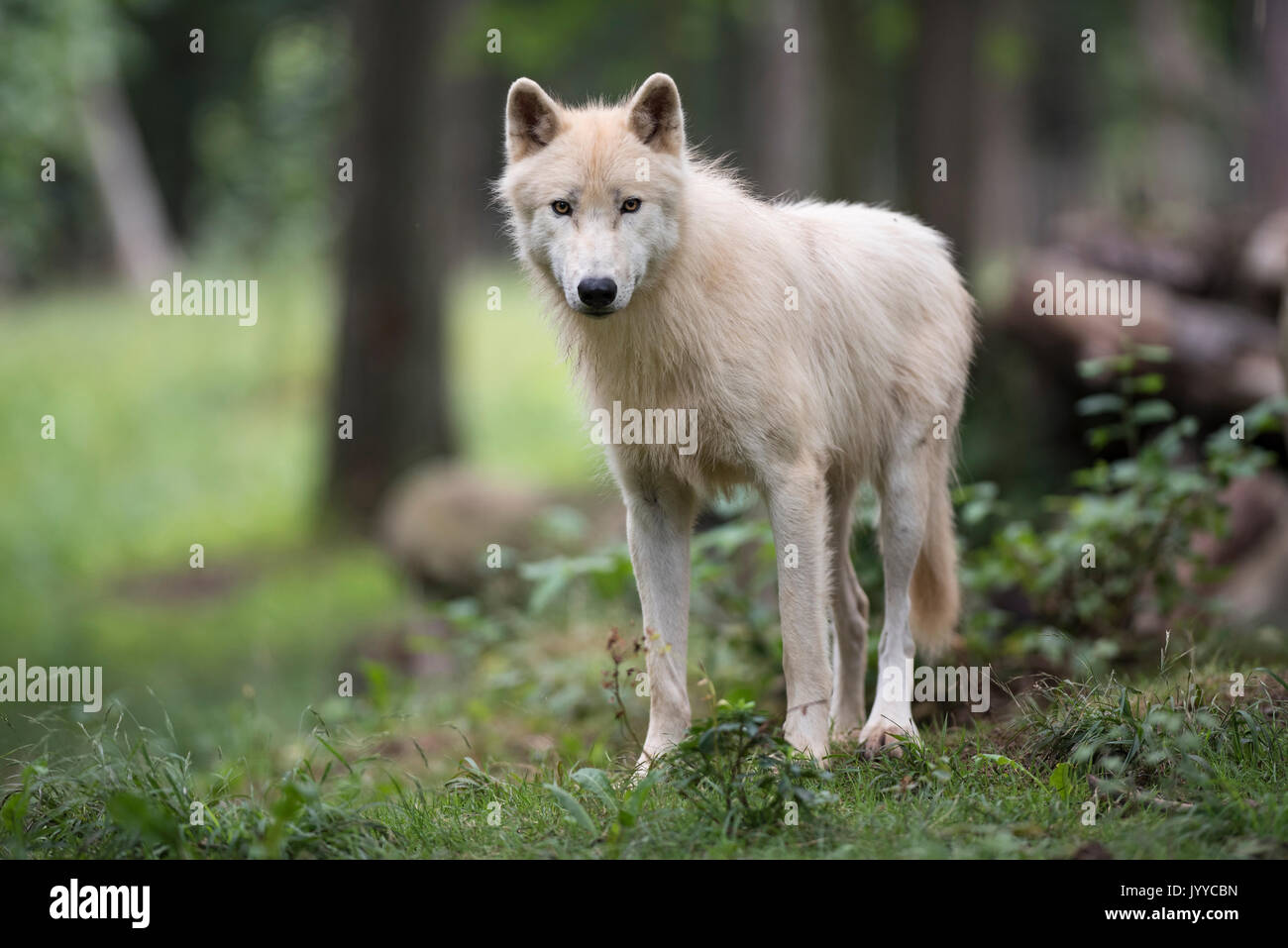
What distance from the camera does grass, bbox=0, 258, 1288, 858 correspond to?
14.0 ft

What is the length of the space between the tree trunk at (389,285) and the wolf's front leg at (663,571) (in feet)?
28.4

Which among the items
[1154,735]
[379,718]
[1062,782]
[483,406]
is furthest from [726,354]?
[483,406]

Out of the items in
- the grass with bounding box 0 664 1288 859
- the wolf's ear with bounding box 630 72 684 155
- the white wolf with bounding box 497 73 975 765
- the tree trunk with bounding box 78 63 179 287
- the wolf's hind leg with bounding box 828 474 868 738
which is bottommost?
the grass with bounding box 0 664 1288 859

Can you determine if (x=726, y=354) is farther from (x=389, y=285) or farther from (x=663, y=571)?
(x=389, y=285)

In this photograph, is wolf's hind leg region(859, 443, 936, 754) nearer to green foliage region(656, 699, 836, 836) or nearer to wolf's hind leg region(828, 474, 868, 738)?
wolf's hind leg region(828, 474, 868, 738)

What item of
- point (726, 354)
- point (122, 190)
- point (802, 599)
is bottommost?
point (802, 599)

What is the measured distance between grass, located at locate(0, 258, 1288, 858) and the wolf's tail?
2.23 feet

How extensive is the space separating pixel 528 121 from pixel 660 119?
21.3 inches

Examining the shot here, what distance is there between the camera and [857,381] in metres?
5.82

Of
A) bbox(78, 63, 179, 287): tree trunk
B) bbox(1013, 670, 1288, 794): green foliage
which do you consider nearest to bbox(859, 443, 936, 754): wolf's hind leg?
bbox(1013, 670, 1288, 794): green foliage

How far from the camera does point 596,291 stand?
15.6ft

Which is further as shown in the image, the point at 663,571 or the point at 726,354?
the point at 663,571

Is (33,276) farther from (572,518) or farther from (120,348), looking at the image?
(572,518)
